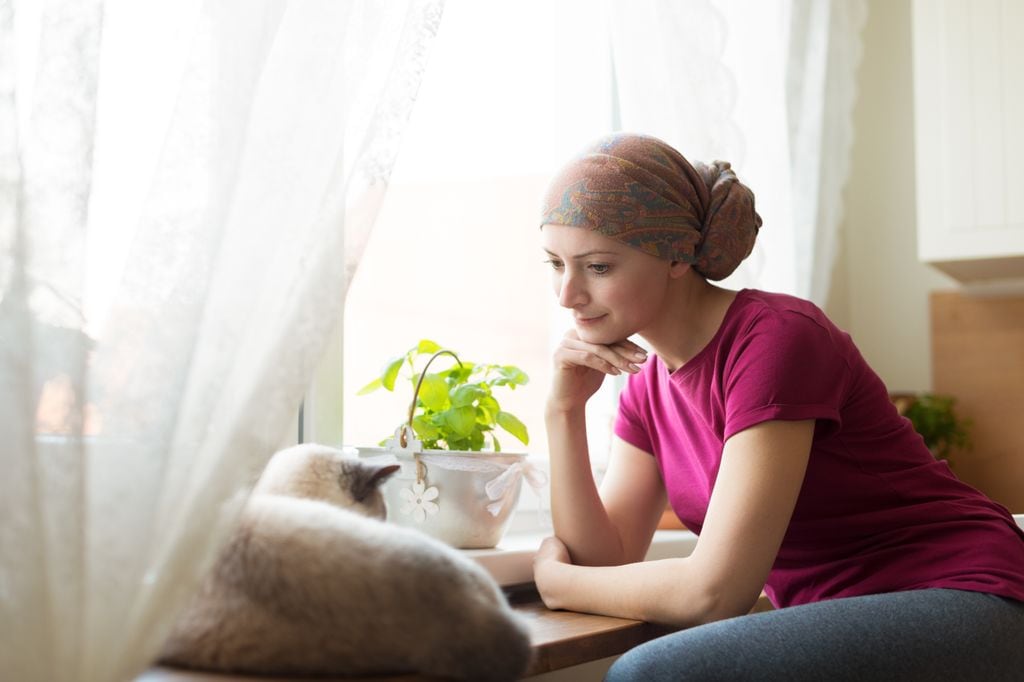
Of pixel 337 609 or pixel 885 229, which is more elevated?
pixel 885 229

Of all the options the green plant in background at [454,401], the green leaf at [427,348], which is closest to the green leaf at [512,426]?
the green plant in background at [454,401]

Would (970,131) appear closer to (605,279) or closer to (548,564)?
(605,279)

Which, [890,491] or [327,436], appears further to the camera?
[327,436]

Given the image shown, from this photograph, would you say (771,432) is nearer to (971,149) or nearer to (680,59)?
(680,59)

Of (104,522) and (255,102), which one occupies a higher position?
(255,102)

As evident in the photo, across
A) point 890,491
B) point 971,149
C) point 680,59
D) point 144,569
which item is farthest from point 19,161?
point 971,149

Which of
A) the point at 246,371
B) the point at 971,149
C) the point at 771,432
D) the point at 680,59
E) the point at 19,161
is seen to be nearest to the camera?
the point at 19,161

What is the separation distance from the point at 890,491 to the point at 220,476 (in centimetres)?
90

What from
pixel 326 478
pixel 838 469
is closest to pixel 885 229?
pixel 838 469

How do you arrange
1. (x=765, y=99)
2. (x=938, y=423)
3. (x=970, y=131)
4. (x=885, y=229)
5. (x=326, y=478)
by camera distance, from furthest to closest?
1. (x=885, y=229)
2. (x=938, y=423)
3. (x=970, y=131)
4. (x=765, y=99)
5. (x=326, y=478)

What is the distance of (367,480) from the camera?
1.13 meters

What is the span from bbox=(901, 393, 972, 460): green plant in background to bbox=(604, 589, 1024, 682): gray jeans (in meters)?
1.32

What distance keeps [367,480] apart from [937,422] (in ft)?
6.02

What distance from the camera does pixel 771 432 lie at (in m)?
1.23
